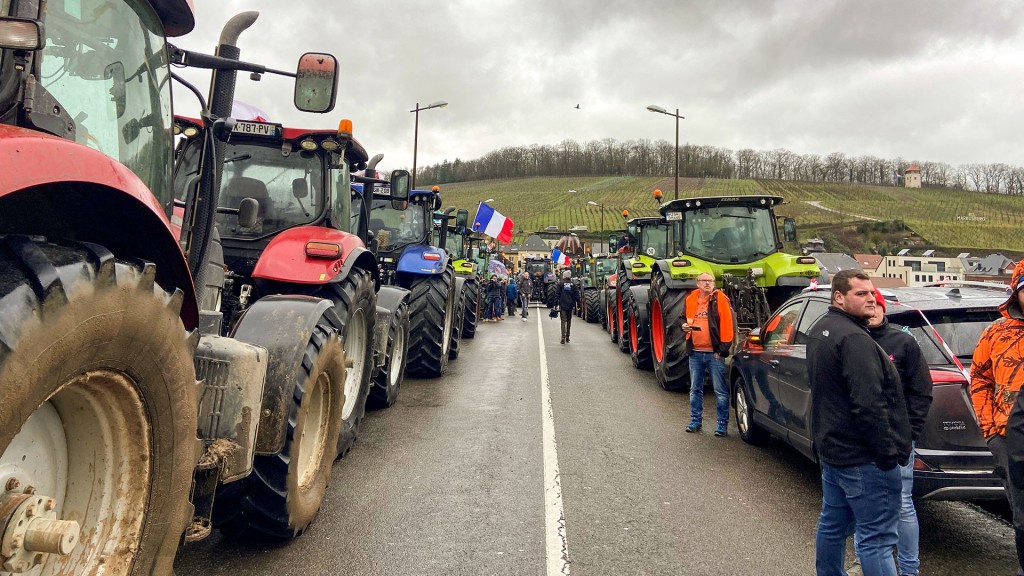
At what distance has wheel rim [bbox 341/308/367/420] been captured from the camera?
495 cm

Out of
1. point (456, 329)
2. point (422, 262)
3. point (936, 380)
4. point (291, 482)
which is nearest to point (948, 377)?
point (936, 380)

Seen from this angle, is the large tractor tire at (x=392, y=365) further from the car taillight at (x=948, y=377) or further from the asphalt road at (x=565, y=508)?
the car taillight at (x=948, y=377)

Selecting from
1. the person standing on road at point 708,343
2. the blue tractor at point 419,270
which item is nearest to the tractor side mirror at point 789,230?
the person standing on road at point 708,343

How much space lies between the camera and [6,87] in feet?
5.92

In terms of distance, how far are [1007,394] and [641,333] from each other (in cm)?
785

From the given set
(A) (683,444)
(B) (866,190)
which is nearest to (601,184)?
(B) (866,190)

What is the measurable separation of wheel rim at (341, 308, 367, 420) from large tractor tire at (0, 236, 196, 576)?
8.55 feet

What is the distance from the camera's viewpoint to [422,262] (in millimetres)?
9281

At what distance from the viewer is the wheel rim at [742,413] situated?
6.33 metres

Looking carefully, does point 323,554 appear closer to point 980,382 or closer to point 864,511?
point 864,511

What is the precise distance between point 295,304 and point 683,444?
13.2ft

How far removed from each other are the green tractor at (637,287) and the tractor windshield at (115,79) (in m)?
8.12

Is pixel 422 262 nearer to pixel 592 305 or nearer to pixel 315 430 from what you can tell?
pixel 315 430

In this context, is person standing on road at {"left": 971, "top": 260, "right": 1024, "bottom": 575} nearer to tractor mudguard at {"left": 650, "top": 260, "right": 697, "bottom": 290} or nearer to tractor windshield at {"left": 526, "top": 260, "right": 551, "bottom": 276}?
tractor mudguard at {"left": 650, "top": 260, "right": 697, "bottom": 290}
